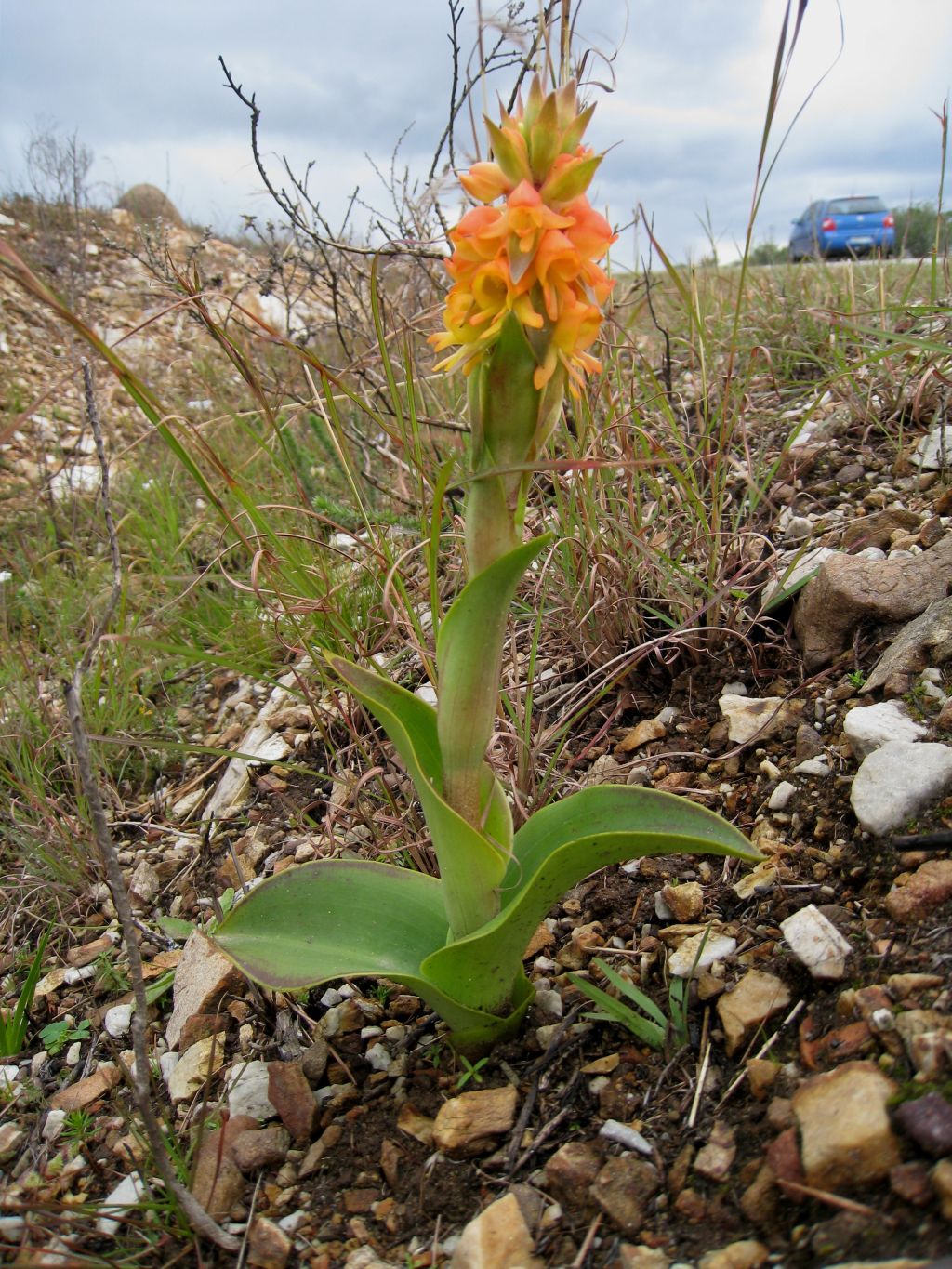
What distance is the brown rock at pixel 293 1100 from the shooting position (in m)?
1.23

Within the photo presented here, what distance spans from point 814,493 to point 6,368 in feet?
18.9

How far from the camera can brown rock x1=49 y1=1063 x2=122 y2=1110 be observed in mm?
1402

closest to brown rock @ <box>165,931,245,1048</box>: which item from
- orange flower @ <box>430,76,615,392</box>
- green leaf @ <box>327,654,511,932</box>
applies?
green leaf @ <box>327,654,511,932</box>

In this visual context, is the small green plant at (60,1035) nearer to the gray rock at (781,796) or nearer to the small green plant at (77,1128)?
the small green plant at (77,1128)

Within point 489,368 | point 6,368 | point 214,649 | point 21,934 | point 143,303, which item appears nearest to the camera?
point 489,368

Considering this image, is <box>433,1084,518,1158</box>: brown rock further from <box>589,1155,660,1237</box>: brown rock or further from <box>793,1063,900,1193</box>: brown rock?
<box>793,1063,900,1193</box>: brown rock

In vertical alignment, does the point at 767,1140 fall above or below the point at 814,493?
below

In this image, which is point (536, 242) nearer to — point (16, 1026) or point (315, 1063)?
point (315, 1063)

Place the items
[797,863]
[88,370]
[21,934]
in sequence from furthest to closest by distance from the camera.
Answer: [21,934], [797,863], [88,370]

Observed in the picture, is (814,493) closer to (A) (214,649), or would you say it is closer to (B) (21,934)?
(A) (214,649)

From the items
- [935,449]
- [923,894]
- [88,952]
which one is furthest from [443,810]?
[935,449]

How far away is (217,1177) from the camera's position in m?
1.13

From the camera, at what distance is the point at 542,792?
5.32 ft

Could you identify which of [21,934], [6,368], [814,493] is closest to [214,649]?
[21,934]
